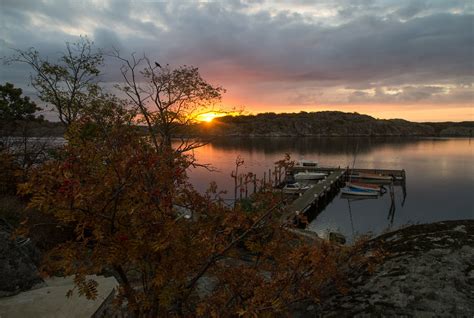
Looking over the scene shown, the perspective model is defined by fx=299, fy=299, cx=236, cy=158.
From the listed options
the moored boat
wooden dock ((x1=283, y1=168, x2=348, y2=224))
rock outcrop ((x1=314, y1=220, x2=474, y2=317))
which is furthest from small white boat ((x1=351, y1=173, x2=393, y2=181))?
rock outcrop ((x1=314, y1=220, x2=474, y2=317))

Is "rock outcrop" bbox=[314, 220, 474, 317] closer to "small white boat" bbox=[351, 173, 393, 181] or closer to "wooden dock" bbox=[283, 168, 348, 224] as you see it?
"wooden dock" bbox=[283, 168, 348, 224]

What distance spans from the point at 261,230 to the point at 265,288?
154 centimetres

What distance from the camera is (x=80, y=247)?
337cm

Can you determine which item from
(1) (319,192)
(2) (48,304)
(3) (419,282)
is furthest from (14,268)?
(1) (319,192)

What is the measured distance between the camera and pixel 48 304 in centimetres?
808

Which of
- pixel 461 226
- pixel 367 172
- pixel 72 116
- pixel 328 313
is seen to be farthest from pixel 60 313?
pixel 367 172

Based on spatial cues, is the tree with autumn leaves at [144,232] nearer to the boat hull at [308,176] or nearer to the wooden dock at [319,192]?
the wooden dock at [319,192]

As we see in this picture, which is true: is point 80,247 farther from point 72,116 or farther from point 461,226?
point 72,116

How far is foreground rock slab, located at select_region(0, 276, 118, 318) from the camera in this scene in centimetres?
770

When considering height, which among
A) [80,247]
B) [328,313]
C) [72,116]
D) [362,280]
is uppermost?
[72,116]

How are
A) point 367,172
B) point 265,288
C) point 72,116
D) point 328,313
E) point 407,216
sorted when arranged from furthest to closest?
1. point 367,172
2. point 407,216
3. point 72,116
4. point 328,313
5. point 265,288

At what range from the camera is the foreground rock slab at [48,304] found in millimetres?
7699

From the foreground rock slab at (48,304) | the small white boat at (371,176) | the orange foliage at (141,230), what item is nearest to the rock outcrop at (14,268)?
the foreground rock slab at (48,304)

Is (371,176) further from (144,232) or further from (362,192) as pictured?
(144,232)
